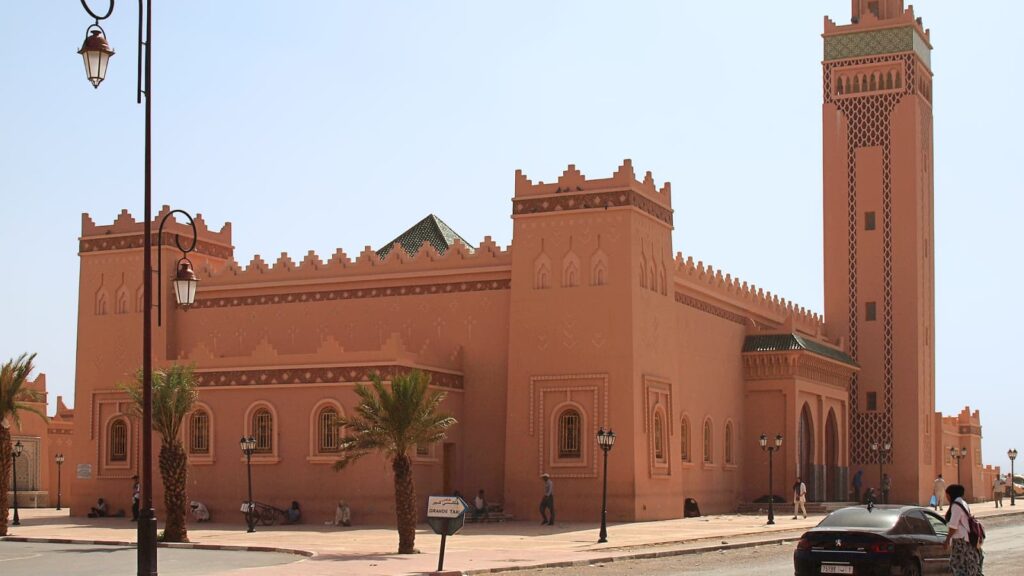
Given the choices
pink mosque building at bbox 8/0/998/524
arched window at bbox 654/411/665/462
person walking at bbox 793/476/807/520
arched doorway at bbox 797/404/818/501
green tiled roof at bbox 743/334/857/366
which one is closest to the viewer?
pink mosque building at bbox 8/0/998/524

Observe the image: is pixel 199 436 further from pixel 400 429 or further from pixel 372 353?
pixel 400 429

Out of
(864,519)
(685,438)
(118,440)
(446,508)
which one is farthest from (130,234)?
(864,519)

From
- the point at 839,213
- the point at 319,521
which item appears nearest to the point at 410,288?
the point at 319,521

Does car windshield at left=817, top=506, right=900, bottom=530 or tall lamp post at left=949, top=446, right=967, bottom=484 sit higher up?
car windshield at left=817, top=506, right=900, bottom=530

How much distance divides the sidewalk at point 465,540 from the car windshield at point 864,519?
5.34 m

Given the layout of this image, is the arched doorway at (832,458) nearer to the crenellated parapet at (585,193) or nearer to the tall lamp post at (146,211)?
the crenellated parapet at (585,193)

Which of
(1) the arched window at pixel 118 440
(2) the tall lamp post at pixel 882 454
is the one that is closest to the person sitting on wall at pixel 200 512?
(1) the arched window at pixel 118 440

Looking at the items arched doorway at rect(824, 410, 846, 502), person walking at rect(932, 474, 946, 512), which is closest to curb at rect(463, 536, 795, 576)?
person walking at rect(932, 474, 946, 512)

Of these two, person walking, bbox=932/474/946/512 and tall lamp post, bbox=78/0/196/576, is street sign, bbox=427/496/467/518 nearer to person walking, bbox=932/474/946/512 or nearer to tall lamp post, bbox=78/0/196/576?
tall lamp post, bbox=78/0/196/576

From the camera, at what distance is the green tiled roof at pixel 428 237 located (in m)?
38.2

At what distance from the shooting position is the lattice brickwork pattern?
47062mm

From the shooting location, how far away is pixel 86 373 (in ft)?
125

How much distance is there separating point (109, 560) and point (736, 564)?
963 cm

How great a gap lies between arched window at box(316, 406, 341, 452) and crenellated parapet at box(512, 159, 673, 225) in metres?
6.58
